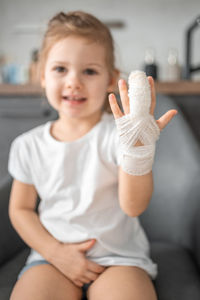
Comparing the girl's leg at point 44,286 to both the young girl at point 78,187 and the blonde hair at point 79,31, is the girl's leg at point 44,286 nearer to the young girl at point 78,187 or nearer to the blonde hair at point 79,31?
the young girl at point 78,187

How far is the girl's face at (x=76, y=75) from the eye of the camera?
0.63 metres

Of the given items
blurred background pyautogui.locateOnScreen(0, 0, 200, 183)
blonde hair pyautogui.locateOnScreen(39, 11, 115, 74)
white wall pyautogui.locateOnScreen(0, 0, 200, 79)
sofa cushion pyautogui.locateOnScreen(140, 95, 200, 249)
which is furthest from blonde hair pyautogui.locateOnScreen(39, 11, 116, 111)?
white wall pyautogui.locateOnScreen(0, 0, 200, 79)

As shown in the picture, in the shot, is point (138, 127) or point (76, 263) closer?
point (138, 127)

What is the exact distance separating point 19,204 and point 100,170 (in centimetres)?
21

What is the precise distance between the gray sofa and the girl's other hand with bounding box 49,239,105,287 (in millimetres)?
108

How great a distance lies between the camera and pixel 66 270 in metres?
0.61

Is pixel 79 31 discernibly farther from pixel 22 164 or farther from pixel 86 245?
pixel 86 245

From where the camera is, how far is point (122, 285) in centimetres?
54

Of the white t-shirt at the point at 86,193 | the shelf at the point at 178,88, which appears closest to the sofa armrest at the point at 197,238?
the white t-shirt at the point at 86,193

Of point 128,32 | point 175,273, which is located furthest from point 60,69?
point 128,32

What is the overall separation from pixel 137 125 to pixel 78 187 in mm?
266

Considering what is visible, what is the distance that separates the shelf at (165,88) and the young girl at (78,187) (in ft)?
1.50

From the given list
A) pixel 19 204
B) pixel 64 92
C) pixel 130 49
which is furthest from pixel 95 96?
pixel 130 49

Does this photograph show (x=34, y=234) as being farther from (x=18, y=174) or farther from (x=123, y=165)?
(x=123, y=165)
